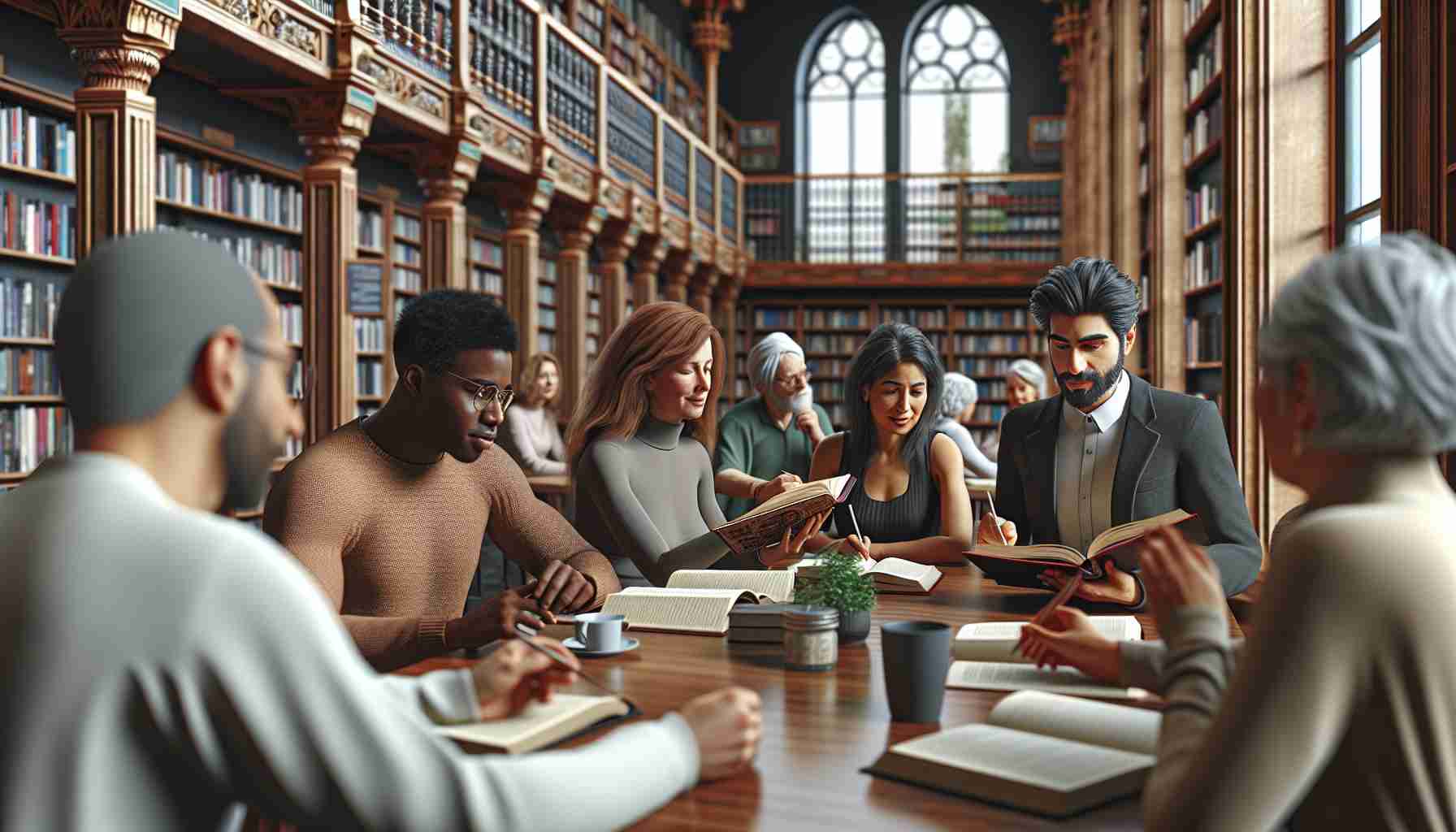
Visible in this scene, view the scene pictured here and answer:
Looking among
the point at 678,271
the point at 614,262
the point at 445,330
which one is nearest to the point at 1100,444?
the point at 445,330

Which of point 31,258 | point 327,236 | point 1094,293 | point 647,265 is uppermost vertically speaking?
point 647,265

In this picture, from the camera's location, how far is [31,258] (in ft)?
18.8

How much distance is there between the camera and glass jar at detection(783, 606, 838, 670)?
1.78 m

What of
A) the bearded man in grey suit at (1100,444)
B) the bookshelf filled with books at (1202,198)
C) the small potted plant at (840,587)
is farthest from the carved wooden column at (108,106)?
the bookshelf filled with books at (1202,198)

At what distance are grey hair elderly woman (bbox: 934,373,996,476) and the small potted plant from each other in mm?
3419

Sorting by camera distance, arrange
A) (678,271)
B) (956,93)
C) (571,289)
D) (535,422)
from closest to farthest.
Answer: (535,422), (571,289), (678,271), (956,93)

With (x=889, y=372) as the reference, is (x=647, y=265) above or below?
above

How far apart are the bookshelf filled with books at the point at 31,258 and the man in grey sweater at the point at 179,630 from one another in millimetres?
5479

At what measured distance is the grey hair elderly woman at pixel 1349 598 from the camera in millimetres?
896

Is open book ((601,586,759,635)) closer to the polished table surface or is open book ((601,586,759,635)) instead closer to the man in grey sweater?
the polished table surface

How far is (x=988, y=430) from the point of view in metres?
16.8

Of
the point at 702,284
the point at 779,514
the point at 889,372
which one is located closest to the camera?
the point at 779,514

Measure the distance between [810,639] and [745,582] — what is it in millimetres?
545

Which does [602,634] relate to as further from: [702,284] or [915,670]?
[702,284]
